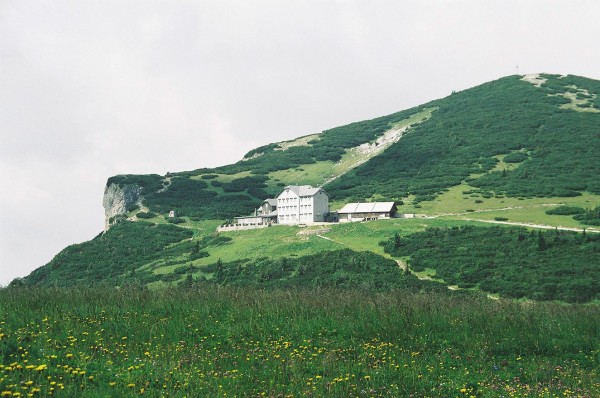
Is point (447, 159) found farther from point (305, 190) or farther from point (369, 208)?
point (369, 208)

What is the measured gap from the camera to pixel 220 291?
18047 mm

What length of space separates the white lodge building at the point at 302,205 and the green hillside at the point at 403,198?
8366 mm

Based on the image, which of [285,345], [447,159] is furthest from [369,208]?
[285,345]

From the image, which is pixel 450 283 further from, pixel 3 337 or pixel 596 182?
pixel 596 182

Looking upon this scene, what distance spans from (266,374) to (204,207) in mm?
115696

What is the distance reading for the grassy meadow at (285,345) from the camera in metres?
8.87

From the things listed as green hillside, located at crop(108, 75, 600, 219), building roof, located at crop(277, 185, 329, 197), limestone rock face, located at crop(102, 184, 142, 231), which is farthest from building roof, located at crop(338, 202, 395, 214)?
limestone rock face, located at crop(102, 184, 142, 231)

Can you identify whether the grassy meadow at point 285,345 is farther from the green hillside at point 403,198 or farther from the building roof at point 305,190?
the building roof at point 305,190

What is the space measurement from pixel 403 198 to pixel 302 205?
20.1 m

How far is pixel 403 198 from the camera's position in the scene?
10650cm

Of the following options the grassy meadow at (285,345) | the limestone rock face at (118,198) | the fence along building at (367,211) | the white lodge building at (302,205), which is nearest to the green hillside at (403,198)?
the limestone rock face at (118,198)

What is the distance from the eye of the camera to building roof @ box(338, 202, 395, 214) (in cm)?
9302

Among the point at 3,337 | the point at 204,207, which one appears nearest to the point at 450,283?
the point at 3,337

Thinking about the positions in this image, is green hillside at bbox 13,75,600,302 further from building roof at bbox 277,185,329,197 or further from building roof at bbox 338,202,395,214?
building roof at bbox 277,185,329,197
